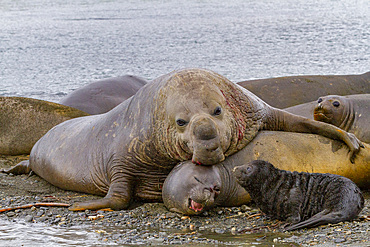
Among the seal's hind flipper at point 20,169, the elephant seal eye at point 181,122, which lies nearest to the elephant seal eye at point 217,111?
the elephant seal eye at point 181,122

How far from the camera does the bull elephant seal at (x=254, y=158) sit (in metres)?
4.70

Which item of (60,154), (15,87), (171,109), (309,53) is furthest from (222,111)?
(309,53)

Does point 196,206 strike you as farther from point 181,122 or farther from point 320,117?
point 320,117

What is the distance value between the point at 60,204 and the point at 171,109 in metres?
1.35

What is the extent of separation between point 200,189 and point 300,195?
817mm

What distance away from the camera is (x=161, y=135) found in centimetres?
505

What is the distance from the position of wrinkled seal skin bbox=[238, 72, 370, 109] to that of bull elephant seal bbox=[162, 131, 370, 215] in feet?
11.5

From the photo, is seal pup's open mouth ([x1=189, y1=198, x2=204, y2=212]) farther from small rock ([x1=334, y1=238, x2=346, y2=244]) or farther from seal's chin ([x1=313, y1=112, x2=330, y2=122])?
seal's chin ([x1=313, y1=112, x2=330, y2=122])

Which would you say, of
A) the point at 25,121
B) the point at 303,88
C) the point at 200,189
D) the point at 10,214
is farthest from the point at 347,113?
the point at 25,121

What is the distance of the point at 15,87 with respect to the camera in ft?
42.7

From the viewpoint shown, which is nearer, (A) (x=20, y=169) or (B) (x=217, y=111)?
(B) (x=217, y=111)

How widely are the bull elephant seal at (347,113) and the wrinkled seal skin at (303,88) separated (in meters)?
1.78

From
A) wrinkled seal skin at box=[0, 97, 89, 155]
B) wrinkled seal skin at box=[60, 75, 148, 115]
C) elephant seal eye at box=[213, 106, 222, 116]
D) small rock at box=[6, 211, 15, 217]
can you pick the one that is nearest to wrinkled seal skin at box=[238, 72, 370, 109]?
wrinkled seal skin at box=[60, 75, 148, 115]

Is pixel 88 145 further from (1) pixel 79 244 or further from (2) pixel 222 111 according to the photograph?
(1) pixel 79 244
